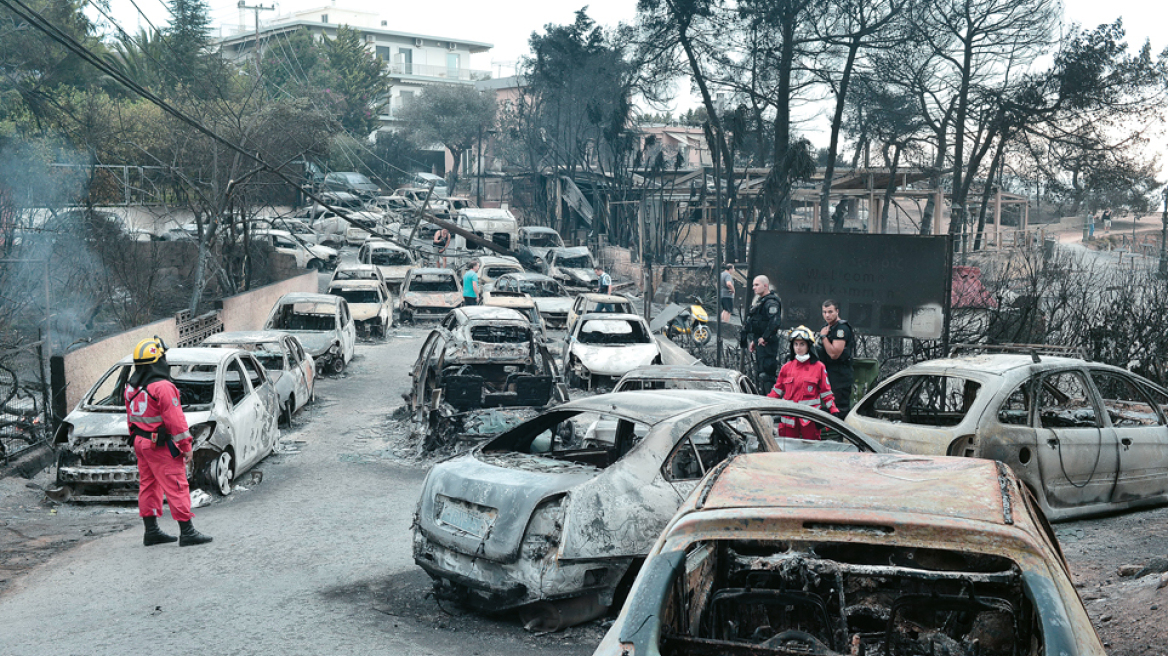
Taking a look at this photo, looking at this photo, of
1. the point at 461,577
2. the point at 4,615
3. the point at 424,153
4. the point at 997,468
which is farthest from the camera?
the point at 424,153

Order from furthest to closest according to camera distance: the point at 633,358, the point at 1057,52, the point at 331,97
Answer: the point at 331,97, the point at 1057,52, the point at 633,358

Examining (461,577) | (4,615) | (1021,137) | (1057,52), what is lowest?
(4,615)

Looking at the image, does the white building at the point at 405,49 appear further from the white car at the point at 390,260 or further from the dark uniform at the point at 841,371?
the dark uniform at the point at 841,371

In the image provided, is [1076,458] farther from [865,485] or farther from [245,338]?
[245,338]

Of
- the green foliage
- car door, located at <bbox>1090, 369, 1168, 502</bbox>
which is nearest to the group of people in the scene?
car door, located at <bbox>1090, 369, 1168, 502</bbox>

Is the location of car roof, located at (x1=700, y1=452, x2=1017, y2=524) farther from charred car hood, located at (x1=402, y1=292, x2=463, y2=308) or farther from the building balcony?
the building balcony

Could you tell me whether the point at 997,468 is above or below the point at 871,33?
below

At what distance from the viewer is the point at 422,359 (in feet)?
43.2

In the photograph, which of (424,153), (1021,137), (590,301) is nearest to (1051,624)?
(590,301)

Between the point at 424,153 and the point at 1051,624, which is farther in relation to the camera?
the point at 424,153

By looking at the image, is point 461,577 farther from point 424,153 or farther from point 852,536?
point 424,153

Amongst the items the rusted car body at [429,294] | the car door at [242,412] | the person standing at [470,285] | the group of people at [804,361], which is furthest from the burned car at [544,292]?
the car door at [242,412]

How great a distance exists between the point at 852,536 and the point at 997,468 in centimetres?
115

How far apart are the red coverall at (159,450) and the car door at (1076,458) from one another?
6653 millimetres
